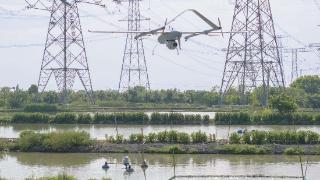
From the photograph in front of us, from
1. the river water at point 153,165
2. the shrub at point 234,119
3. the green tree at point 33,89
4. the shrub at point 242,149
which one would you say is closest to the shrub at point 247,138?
the shrub at point 242,149

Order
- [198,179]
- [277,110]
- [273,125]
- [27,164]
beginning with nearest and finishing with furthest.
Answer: [198,179] → [27,164] → [273,125] → [277,110]

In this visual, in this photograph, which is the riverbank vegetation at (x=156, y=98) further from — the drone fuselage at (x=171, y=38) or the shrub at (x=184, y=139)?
the drone fuselage at (x=171, y=38)

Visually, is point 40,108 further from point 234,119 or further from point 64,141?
point 64,141

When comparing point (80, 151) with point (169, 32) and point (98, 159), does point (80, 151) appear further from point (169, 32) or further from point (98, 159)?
point (169, 32)

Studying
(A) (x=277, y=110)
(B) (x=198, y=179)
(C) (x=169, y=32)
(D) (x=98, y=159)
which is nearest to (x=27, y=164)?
(D) (x=98, y=159)

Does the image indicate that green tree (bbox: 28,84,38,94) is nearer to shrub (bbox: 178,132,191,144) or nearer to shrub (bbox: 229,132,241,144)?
shrub (bbox: 178,132,191,144)

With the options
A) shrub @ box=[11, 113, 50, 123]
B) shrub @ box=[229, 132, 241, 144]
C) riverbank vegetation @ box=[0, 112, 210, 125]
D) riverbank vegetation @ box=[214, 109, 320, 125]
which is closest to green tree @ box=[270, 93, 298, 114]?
riverbank vegetation @ box=[214, 109, 320, 125]

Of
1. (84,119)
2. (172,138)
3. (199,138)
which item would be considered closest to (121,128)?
(84,119)
